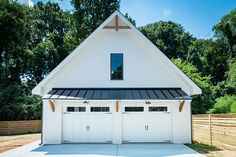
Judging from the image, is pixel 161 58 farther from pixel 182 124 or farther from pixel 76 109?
pixel 76 109

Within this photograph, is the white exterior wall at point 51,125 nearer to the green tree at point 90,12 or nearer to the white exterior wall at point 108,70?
the white exterior wall at point 108,70

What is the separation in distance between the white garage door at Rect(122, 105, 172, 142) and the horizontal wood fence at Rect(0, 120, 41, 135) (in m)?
14.5

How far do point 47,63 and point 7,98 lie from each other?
515 inches

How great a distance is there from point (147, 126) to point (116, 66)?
3.81 m

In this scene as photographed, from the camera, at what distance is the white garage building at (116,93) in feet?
55.1

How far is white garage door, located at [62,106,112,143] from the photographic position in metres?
16.9

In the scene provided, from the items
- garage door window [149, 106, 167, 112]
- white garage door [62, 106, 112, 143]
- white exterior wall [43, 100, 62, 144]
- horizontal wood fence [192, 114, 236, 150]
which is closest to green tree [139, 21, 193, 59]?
horizontal wood fence [192, 114, 236, 150]

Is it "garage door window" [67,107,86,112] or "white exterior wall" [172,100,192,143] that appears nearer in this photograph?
"white exterior wall" [172,100,192,143]

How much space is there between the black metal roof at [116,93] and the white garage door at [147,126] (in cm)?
96

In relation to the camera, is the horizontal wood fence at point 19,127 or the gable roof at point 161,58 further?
the horizontal wood fence at point 19,127

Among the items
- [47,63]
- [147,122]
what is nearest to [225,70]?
[47,63]

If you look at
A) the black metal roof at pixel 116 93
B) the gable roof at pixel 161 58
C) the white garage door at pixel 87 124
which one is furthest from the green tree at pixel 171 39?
the white garage door at pixel 87 124

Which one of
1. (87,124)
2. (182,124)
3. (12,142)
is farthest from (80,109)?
(182,124)

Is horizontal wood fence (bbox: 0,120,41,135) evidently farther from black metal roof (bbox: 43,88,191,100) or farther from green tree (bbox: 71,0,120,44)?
green tree (bbox: 71,0,120,44)
